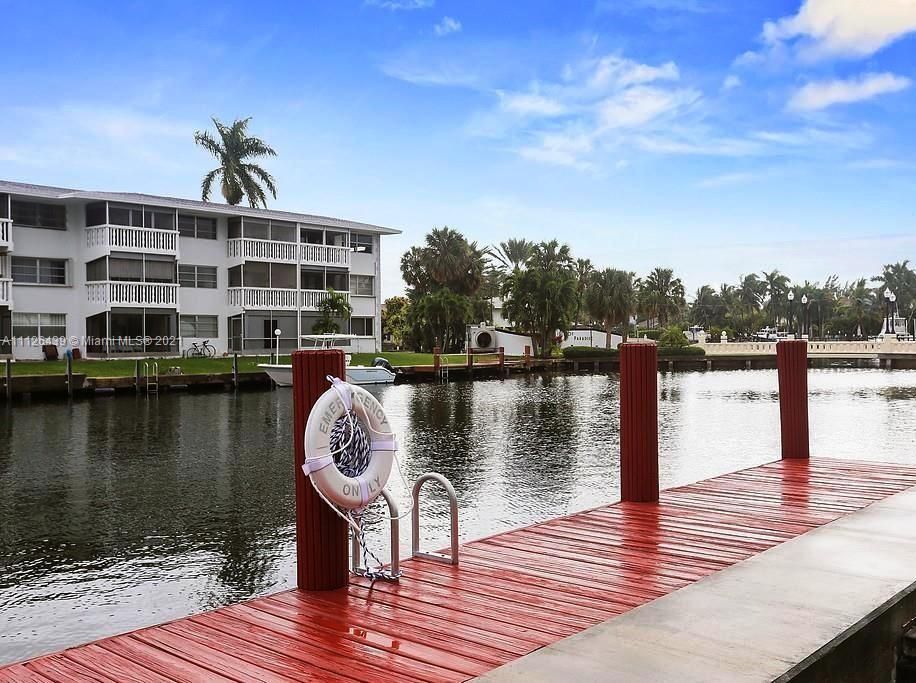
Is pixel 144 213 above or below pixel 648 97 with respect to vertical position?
below

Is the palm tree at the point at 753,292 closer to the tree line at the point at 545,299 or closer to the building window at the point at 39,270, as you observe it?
the tree line at the point at 545,299

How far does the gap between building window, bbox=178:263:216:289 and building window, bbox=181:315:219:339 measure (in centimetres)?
177

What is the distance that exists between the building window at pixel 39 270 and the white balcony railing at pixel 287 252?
9.50 m

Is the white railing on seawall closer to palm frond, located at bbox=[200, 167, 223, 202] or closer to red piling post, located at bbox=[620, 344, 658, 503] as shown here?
palm frond, located at bbox=[200, 167, 223, 202]

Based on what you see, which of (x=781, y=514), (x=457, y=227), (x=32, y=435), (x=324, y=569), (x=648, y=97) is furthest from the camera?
(x=457, y=227)

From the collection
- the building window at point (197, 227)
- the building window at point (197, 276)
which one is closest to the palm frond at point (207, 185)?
the building window at point (197, 227)

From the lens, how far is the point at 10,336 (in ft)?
137

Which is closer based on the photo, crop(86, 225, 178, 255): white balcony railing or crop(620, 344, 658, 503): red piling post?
crop(620, 344, 658, 503): red piling post

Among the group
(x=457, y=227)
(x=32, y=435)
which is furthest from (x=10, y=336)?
(x=457, y=227)

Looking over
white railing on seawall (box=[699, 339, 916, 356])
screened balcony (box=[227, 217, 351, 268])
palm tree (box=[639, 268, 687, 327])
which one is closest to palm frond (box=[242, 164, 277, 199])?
screened balcony (box=[227, 217, 351, 268])

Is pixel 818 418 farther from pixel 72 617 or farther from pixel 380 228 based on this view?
pixel 380 228

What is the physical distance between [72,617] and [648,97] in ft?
161

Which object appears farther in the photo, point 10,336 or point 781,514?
point 10,336

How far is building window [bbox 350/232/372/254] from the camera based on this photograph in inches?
2244
